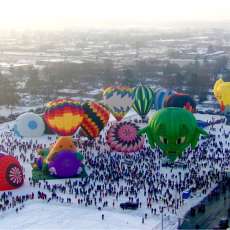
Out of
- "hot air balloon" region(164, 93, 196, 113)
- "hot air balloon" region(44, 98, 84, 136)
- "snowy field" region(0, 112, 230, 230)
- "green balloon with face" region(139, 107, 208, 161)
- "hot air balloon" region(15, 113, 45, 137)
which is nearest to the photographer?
"snowy field" region(0, 112, 230, 230)

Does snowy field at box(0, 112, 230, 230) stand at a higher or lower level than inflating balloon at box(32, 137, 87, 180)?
lower

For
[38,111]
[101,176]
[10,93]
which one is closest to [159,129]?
[101,176]

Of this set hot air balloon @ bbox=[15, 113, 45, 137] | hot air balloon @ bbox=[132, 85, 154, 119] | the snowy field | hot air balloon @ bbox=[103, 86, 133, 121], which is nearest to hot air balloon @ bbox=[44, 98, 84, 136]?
hot air balloon @ bbox=[15, 113, 45, 137]

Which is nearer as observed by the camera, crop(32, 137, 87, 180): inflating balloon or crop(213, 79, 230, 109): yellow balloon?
crop(32, 137, 87, 180): inflating balloon

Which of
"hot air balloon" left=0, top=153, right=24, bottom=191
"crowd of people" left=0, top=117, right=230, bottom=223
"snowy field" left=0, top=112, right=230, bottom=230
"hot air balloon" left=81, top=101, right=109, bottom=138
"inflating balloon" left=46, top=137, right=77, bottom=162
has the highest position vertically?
"hot air balloon" left=81, top=101, right=109, bottom=138

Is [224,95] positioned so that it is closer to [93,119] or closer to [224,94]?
[224,94]

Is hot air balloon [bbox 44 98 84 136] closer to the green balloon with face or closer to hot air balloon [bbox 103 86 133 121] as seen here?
the green balloon with face
